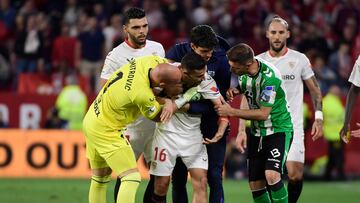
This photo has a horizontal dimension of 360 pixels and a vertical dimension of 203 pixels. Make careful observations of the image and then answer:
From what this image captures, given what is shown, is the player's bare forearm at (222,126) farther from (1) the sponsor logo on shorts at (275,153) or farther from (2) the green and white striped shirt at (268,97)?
(1) the sponsor logo on shorts at (275,153)

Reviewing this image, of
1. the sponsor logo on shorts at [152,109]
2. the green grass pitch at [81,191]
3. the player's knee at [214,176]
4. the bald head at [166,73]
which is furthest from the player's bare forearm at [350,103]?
the green grass pitch at [81,191]

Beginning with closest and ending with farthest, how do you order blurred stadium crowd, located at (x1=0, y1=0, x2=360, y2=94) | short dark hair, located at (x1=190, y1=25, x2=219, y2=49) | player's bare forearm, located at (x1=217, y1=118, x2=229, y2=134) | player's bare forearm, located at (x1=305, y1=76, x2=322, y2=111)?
short dark hair, located at (x1=190, y1=25, x2=219, y2=49)
player's bare forearm, located at (x1=217, y1=118, x2=229, y2=134)
player's bare forearm, located at (x1=305, y1=76, x2=322, y2=111)
blurred stadium crowd, located at (x1=0, y1=0, x2=360, y2=94)

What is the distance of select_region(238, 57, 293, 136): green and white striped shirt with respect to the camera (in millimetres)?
11844

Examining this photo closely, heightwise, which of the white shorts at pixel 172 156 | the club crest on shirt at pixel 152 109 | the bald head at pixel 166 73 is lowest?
the white shorts at pixel 172 156

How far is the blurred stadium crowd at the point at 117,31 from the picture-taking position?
22.9m

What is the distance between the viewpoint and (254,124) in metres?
12.3

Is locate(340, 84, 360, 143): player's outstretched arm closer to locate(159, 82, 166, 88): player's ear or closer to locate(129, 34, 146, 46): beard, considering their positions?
locate(159, 82, 166, 88): player's ear

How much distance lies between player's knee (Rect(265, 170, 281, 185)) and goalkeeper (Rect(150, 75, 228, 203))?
69cm

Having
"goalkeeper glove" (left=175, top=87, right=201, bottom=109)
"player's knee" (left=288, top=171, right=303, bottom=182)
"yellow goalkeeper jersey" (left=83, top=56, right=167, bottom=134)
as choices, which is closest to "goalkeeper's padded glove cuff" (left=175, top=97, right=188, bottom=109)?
"goalkeeper glove" (left=175, top=87, right=201, bottom=109)

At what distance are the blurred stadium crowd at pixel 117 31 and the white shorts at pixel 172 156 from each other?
1020 cm

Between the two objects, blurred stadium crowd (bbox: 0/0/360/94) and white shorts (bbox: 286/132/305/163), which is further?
blurred stadium crowd (bbox: 0/0/360/94)

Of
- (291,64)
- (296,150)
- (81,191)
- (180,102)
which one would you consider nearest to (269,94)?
(180,102)

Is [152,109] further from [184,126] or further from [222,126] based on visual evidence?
[222,126]

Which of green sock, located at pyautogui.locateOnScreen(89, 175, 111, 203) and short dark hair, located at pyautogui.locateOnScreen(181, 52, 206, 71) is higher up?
short dark hair, located at pyautogui.locateOnScreen(181, 52, 206, 71)
